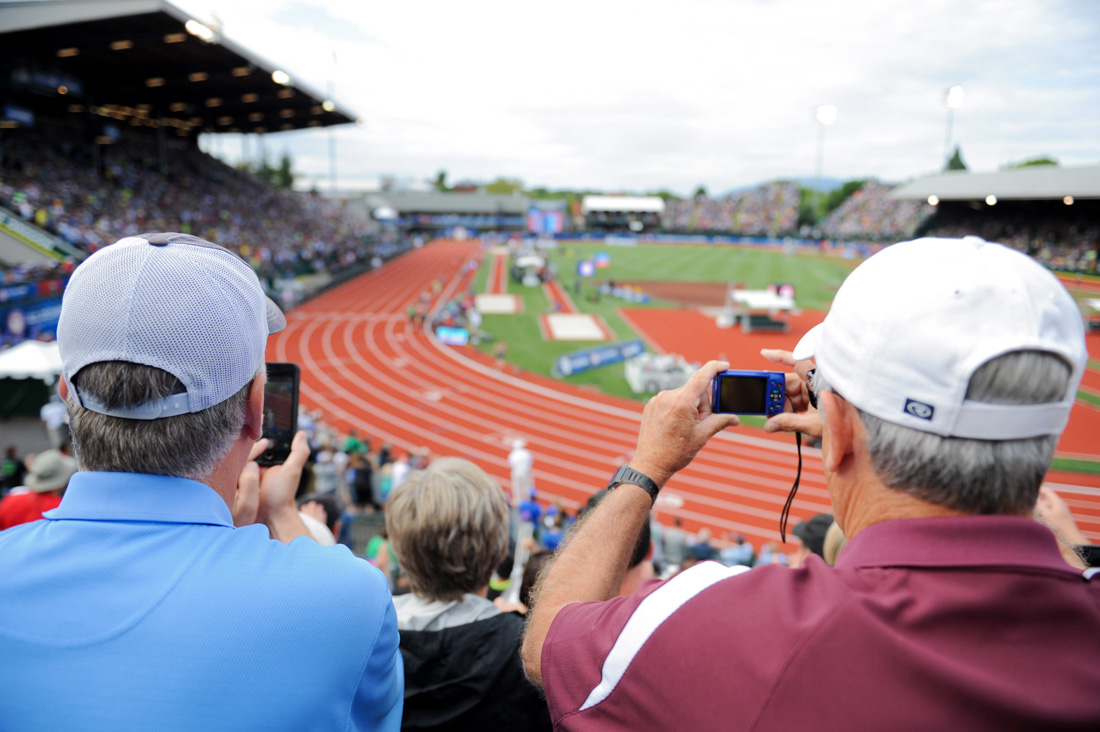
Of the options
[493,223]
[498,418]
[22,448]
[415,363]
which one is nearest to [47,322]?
[22,448]

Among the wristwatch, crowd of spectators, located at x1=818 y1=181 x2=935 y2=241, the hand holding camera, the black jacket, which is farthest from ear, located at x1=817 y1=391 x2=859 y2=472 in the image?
crowd of spectators, located at x1=818 y1=181 x2=935 y2=241

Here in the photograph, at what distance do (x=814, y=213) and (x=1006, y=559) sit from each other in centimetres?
9466

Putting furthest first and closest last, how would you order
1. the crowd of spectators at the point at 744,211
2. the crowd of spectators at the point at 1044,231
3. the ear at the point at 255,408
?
the crowd of spectators at the point at 744,211, the crowd of spectators at the point at 1044,231, the ear at the point at 255,408

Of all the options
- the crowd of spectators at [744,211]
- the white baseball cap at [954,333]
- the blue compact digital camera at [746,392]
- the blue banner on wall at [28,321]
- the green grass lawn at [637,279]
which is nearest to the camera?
the white baseball cap at [954,333]

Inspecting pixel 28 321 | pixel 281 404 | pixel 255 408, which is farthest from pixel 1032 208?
pixel 255 408

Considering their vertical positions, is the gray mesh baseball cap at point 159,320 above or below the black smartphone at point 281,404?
above

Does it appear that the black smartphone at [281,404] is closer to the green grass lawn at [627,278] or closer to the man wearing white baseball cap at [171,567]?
the man wearing white baseball cap at [171,567]

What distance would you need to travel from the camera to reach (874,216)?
8188 cm

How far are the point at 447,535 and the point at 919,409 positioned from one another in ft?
5.64

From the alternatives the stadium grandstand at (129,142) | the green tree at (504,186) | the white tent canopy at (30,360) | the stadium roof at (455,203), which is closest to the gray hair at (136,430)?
the white tent canopy at (30,360)

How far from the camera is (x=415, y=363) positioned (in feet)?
78.7

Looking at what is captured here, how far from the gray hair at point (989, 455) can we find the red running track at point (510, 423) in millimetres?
12267

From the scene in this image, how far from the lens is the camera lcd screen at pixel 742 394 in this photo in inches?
74.3

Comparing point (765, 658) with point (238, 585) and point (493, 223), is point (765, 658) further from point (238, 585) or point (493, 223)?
point (493, 223)
